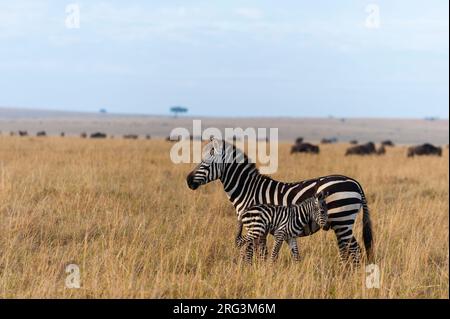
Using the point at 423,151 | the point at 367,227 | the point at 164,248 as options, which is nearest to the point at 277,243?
the point at 367,227

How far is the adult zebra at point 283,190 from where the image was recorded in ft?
19.4

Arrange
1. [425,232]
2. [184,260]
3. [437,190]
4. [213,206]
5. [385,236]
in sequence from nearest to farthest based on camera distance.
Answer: [184,260] → [385,236] → [425,232] → [213,206] → [437,190]

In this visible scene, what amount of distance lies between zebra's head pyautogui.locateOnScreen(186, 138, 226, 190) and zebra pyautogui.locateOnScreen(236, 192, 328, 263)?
0.68 meters

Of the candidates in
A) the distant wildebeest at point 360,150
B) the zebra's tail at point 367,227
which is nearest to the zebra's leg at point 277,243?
the zebra's tail at point 367,227

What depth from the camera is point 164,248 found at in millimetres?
7328

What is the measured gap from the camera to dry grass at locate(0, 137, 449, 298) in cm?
569

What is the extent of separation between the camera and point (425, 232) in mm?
9477

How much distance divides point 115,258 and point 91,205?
3.33 m

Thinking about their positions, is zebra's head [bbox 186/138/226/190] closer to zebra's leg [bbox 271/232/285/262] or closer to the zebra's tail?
zebra's leg [bbox 271/232/285/262]

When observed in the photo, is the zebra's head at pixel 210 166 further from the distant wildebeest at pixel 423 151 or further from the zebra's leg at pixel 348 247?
the distant wildebeest at pixel 423 151
